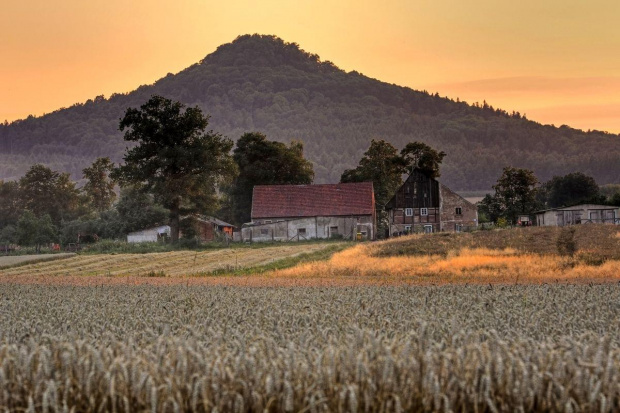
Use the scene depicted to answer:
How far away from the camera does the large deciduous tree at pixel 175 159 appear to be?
283 ft

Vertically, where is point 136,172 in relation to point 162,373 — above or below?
above

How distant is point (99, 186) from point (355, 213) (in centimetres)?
8996

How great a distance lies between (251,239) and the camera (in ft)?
331

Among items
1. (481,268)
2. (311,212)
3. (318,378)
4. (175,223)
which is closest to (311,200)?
(311,212)

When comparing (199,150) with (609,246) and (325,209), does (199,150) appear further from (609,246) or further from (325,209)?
(609,246)

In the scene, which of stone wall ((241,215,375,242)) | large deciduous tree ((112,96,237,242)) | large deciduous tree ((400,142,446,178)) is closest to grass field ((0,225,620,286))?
large deciduous tree ((112,96,237,242))

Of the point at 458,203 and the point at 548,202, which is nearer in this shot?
the point at 458,203

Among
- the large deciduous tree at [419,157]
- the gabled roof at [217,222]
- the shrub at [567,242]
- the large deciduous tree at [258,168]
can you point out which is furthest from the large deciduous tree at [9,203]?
the shrub at [567,242]

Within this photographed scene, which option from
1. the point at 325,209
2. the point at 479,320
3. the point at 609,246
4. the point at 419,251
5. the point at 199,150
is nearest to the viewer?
the point at 479,320

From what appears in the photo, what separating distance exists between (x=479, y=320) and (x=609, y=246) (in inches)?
1684

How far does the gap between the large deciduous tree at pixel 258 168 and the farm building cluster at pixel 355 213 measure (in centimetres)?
905

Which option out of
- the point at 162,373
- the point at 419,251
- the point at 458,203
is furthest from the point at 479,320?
the point at 458,203

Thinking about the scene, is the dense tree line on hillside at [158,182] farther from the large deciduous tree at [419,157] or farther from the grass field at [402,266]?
the grass field at [402,266]

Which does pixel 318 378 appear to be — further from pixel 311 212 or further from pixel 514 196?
pixel 514 196
